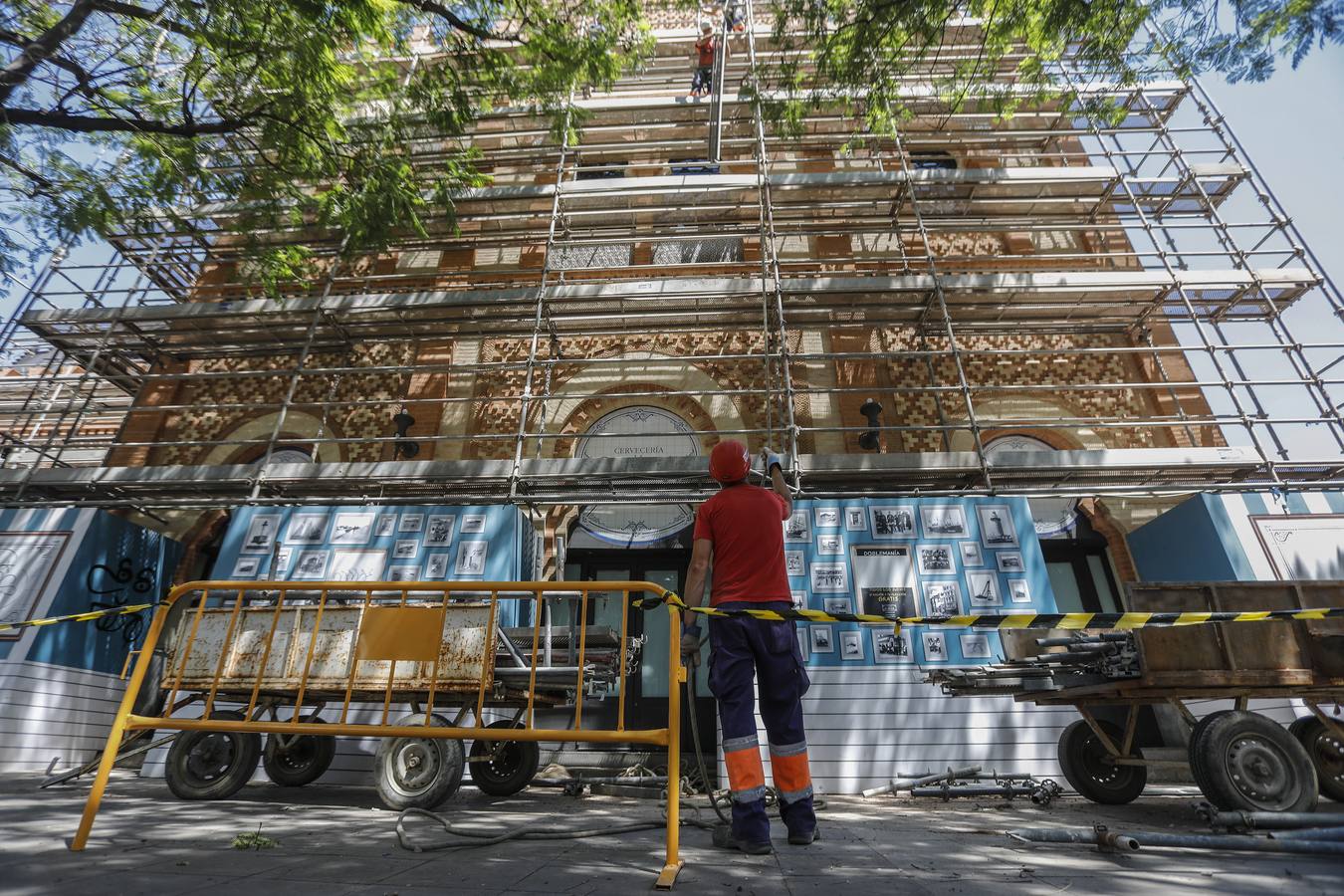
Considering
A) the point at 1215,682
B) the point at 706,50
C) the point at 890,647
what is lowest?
the point at 1215,682

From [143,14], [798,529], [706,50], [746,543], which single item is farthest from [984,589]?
[143,14]

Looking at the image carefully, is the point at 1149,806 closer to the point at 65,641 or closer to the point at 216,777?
the point at 216,777

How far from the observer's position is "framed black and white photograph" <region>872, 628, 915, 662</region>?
684 centimetres

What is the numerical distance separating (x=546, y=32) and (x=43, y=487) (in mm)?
9414

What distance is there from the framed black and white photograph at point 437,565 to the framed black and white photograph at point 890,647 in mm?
5059

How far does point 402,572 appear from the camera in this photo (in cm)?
766

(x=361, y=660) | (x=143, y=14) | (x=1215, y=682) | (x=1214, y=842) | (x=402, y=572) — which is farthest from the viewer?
(x=402, y=572)

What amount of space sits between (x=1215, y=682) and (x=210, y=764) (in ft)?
25.3

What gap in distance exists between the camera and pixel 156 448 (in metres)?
10.0

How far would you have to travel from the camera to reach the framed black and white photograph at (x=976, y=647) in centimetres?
689

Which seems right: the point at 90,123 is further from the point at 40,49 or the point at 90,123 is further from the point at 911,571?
the point at 911,571

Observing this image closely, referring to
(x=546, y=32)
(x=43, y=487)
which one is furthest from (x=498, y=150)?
(x=43, y=487)

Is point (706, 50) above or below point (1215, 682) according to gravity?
above

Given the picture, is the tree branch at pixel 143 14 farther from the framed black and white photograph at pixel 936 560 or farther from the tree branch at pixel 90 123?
the framed black and white photograph at pixel 936 560
